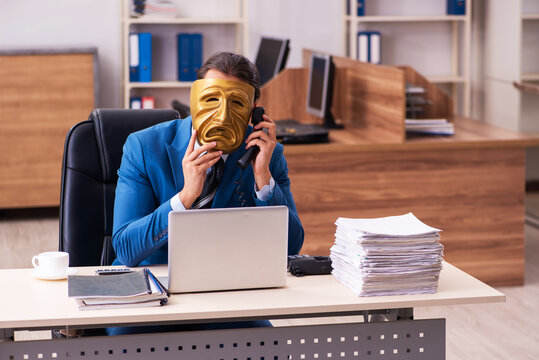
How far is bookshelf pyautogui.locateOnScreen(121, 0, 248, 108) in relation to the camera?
6.08 meters

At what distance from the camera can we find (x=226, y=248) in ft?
5.90

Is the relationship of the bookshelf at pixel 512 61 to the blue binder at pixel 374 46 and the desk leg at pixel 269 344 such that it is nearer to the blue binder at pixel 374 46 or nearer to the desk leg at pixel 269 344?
the blue binder at pixel 374 46

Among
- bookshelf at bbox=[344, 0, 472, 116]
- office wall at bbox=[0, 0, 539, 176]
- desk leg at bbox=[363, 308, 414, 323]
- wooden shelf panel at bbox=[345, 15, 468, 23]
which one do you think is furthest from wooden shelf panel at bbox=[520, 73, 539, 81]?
desk leg at bbox=[363, 308, 414, 323]

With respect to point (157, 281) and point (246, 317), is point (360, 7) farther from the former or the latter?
point (246, 317)

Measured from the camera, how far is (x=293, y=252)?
2311mm

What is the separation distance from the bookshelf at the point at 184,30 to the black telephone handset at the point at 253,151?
13.0ft

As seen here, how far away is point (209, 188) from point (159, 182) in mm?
173

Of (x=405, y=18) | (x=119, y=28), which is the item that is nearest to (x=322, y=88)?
(x=405, y=18)

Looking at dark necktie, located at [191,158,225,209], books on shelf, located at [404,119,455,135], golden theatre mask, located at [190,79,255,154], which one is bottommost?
dark necktie, located at [191,158,225,209]

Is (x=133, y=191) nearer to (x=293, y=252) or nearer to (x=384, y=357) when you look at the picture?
(x=293, y=252)

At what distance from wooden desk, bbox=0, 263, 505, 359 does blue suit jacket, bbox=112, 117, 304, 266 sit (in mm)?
290

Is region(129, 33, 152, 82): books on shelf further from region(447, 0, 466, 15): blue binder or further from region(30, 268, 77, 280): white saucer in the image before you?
region(30, 268, 77, 280): white saucer

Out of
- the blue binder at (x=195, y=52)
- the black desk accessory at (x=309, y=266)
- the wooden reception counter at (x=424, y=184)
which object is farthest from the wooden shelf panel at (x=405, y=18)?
the black desk accessory at (x=309, y=266)

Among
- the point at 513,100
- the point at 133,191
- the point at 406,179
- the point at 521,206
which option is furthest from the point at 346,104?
the point at 133,191
